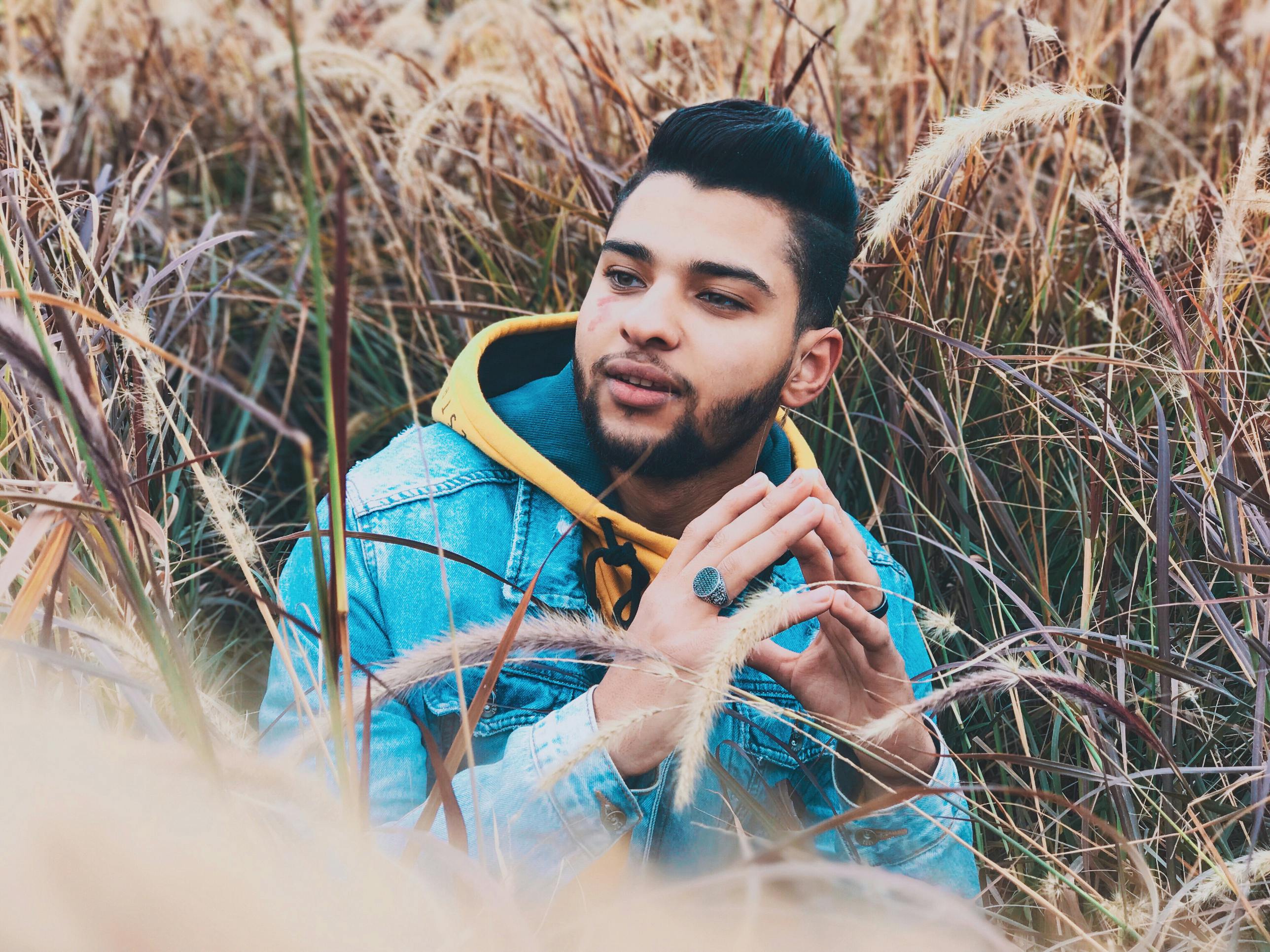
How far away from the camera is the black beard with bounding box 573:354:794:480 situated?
1878 mm

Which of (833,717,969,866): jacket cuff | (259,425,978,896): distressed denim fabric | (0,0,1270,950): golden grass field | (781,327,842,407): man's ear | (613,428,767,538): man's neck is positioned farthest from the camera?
(781,327,842,407): man's ear

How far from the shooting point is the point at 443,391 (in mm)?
2123

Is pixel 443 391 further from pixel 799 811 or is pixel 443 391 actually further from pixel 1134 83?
pixel 1134 83

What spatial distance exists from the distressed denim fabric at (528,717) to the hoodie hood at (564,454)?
0.21 feet

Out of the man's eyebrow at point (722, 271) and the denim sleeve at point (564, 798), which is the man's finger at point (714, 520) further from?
the man's eyebrow at point (722, 271)

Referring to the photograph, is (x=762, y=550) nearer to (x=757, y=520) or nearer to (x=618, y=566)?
(x=757, y=520)

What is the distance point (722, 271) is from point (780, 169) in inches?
10.8

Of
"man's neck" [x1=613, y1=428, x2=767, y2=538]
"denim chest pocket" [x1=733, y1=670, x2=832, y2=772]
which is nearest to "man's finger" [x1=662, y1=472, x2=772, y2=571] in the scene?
"man's neck" [x1=613, y1=428, x2=767, y2=538]

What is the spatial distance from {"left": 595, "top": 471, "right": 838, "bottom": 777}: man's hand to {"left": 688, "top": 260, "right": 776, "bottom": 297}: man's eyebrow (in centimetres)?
47

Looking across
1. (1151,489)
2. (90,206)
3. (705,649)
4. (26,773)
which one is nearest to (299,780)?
(26,773)

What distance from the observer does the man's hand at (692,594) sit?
1.50m

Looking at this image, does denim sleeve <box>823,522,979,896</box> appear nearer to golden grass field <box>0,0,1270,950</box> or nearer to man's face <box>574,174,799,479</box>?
golden grass field <box>0,0,1270,950</box>

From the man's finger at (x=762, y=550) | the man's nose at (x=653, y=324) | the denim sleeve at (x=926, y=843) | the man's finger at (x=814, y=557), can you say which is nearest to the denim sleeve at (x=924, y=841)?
the denim sleeve at (x=926, y=843)

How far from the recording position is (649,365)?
1840mm
